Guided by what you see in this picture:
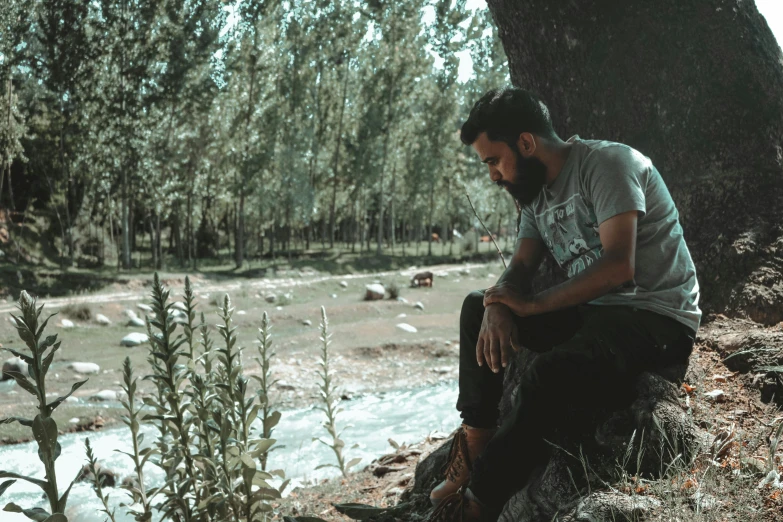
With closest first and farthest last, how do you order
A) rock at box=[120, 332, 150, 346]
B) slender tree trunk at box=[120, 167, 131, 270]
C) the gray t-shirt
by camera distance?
the gray t-shirt → rock at box=[120, 332, 150, 346] → slender tree trunk at box=[120, 167, 131, 270]

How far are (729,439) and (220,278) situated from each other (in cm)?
2253

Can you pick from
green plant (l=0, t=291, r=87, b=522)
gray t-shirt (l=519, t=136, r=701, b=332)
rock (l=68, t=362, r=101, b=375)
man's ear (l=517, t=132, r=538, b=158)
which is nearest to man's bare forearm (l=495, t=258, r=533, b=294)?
gray t-shirt (l=519, t=136, r=701, b=332)

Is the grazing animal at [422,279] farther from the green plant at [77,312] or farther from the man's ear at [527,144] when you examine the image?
the man's ear at [527,144]

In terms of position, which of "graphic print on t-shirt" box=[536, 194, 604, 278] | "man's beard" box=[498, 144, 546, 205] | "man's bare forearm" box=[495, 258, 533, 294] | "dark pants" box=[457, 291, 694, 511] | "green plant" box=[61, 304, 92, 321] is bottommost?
"green plant" box=[61, 304, 92, 321]

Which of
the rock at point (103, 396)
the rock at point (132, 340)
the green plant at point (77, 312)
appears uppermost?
the green plant at point (77, 312)

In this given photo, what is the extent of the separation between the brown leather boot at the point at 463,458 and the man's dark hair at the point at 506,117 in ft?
4.07

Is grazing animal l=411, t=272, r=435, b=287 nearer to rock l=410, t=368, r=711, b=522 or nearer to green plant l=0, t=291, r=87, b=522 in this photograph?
rock l=410, t=368, r=711, b=522

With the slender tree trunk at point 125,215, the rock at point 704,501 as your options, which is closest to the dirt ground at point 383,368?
the rock at point 704,501

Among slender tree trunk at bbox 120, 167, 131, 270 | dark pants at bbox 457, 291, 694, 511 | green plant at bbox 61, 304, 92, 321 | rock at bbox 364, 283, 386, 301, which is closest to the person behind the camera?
dark pants at bbox 457, 291, 694, 511

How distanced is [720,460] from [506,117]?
5.09 feet

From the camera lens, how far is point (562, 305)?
2896 millimetres

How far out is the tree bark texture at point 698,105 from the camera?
13.5 feet

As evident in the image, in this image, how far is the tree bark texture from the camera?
13.5 ft

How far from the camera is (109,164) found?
2486 cm
